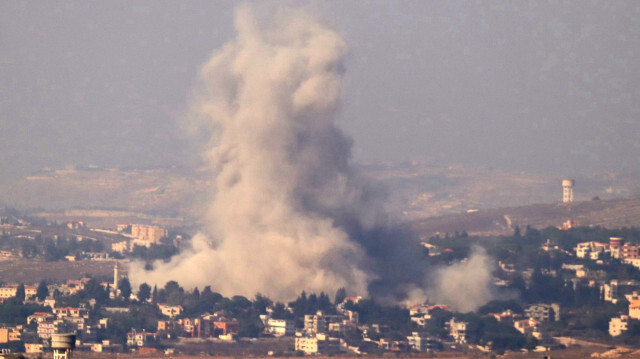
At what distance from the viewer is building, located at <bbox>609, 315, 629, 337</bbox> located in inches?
3580

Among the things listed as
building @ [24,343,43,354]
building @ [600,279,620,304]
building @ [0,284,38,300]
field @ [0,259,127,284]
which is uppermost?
field @ [0,259,127,284]

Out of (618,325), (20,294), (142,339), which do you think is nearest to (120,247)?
(20,294)

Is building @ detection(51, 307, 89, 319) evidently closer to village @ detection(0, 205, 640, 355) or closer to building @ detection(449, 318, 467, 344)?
village @ detection(0, 205, 640, 355)

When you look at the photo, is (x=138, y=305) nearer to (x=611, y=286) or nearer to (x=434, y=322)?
(x=434, y=322)

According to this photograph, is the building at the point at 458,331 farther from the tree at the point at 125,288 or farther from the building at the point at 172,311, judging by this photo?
the tree at the point at 125,288

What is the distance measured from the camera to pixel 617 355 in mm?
82000

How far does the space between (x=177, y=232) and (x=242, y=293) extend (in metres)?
54.6

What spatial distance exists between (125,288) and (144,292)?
173cm

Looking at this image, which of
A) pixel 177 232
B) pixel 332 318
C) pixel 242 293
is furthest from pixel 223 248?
pixel 177 232

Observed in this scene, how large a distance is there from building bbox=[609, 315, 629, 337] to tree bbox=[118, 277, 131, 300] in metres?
27.0

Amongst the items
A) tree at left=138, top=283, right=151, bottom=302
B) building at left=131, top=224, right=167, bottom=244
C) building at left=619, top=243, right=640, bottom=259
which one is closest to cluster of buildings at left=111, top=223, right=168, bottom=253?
building at left=131, top=224, right=167, bottom=244

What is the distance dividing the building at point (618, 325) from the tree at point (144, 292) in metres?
25.7

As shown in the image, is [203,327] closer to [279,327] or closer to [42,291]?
[279,327]

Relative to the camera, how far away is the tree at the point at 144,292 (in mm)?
101375
